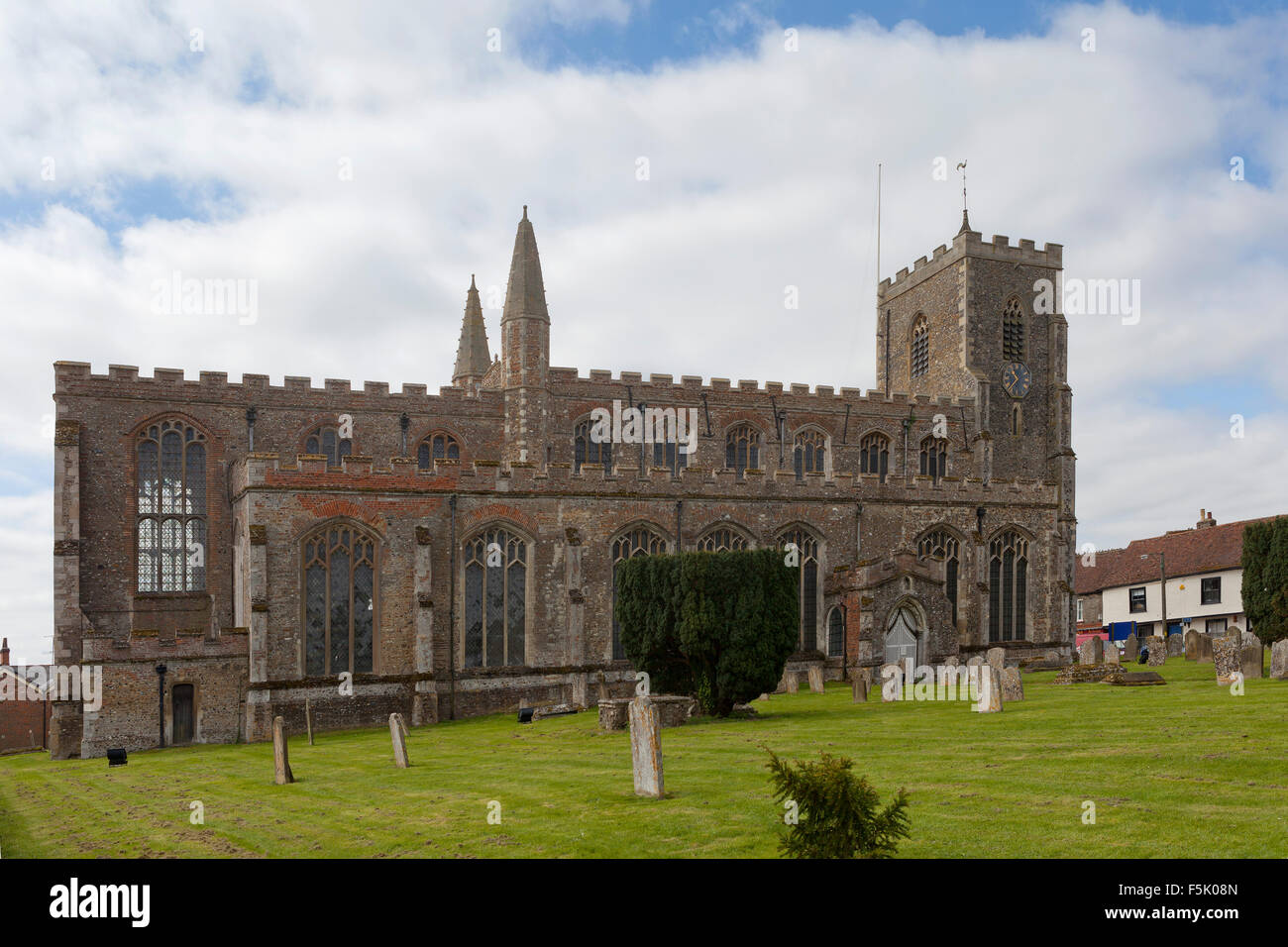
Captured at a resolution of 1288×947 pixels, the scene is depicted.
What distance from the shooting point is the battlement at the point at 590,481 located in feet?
104

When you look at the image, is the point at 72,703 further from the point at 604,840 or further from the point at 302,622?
the point at 604,840

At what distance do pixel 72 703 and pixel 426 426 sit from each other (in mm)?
14330

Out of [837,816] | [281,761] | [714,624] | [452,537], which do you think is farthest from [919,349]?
[837,816]

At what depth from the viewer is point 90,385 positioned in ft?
117

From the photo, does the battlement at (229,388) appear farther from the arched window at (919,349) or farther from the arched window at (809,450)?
the arched window at (919,349)

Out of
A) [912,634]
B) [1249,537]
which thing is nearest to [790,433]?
[912,634]

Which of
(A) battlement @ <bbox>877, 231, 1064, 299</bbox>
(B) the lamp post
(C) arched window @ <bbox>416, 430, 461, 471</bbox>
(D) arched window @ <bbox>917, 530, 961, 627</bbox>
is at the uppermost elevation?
(A) battlement @ <bbox>877, 231, 1064, 299</bbox>

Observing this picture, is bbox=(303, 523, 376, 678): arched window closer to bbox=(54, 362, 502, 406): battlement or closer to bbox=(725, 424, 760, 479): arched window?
bbox=(54, 362, 502, 406): battlement

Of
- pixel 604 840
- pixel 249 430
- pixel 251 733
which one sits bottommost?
pixel 251 733

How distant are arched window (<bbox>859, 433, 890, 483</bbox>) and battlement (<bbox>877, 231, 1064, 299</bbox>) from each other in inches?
391

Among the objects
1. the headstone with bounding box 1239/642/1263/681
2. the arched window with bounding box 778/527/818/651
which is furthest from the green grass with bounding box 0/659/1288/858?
the arched window with bounding box 778/527/818/651

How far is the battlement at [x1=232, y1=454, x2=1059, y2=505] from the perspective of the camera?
31.7 m

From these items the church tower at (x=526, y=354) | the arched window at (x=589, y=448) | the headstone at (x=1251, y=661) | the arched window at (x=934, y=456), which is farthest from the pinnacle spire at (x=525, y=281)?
the headstone at (x=1251, y=661)
